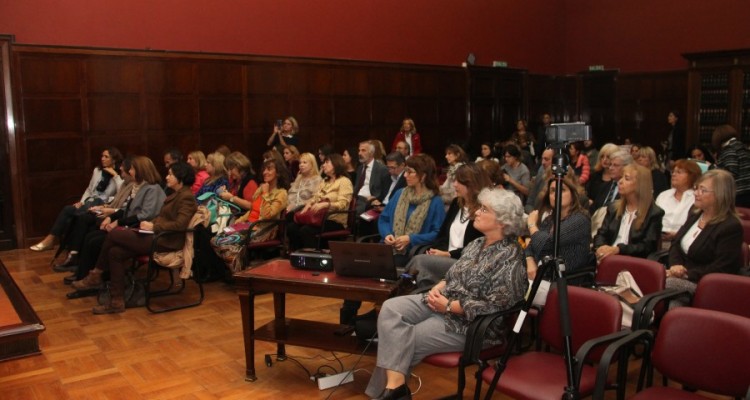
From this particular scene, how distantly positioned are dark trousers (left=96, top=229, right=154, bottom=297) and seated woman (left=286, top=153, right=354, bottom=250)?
53.2 inches

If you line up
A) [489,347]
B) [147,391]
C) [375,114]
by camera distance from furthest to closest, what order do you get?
[375,114] → [147,391] → [489,347]

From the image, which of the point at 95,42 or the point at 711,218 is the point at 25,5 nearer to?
the point at 95,42

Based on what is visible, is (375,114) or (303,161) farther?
(375,114)

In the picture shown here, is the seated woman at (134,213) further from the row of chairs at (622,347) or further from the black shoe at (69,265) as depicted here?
the row of chairs at (622,347)

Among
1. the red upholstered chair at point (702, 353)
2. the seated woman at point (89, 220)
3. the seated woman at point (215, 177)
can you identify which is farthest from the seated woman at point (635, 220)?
the seated woman at point (89, 220)

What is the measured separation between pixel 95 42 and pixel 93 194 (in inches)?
87.0

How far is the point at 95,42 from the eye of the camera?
339 inches

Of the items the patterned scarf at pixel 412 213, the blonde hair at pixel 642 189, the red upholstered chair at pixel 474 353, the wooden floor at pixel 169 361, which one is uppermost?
the blonde hair at pixel 642 189

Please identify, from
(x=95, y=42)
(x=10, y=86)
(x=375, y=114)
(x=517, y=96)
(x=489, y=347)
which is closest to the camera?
(x=489, y=347)

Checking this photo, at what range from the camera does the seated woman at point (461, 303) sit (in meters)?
3.33

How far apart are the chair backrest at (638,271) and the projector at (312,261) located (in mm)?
1499

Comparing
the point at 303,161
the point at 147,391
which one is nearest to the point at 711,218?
the point at 147,391

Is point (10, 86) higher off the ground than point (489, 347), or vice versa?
point (10, 86)

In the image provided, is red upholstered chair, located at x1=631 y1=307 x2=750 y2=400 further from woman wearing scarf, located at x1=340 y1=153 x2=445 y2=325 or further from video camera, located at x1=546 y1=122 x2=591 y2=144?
woman wearing scarf, located at x1=340 y1=153 x2=445 y2=325
